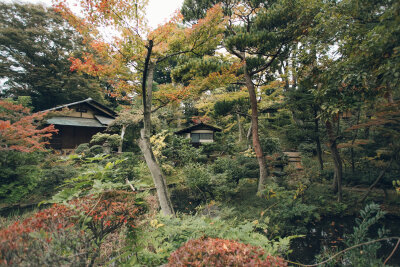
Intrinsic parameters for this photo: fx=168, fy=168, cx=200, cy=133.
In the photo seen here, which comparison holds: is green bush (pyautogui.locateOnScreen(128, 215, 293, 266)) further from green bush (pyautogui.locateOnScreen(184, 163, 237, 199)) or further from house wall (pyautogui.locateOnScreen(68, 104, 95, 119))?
house wall (pyautogui.locateOnScreen(68, 104, 95, 119))

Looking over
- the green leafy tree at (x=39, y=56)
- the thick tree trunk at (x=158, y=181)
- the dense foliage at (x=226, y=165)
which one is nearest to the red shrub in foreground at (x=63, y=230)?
the dense foliage at (x=226, y=165)

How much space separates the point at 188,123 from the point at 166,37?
16173 millimetres

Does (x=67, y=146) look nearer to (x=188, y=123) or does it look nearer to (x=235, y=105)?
(x=188, y=123)

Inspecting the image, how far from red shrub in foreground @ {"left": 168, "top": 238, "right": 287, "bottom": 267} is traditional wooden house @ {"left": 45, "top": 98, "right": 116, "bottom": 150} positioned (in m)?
13.9

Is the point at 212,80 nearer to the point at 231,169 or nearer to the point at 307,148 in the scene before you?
the point at 231,169

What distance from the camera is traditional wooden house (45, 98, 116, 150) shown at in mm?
13031

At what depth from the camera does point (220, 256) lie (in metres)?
1.49

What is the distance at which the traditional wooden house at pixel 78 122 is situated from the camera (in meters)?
13.0

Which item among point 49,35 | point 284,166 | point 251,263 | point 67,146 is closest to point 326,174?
point 284,166

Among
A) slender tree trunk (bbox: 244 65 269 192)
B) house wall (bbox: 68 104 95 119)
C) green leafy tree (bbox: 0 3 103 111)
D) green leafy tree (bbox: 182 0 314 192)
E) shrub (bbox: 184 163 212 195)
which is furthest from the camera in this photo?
green leafy tree (bbox: 0 3 103 111)

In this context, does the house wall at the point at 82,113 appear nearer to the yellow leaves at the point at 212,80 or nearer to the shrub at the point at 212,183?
the shrub at the point at 212,183

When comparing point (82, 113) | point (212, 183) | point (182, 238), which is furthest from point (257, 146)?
point (82, 113)

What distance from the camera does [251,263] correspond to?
4.37 feet

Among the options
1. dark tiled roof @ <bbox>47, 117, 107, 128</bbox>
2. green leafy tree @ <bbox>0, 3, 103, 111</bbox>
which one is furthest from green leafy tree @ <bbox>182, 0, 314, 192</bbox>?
green leafy tree @ <bbox>0, 3, 103, 111</bbox>
